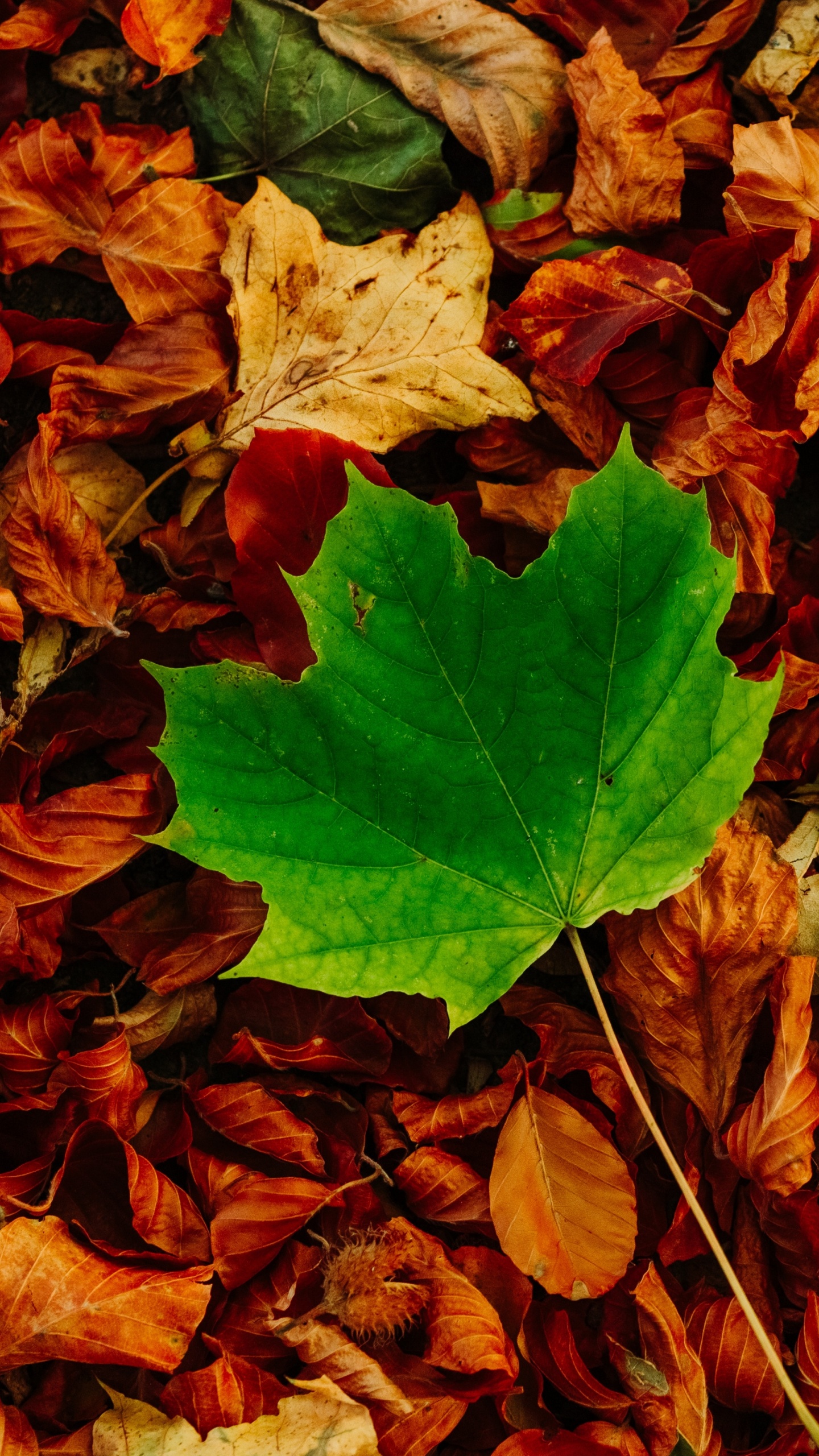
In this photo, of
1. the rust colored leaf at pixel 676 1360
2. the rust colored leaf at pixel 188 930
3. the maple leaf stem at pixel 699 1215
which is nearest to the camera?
the maple leaf stem at pixel 699 1215

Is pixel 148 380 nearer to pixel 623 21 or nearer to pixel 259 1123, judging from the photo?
pixel 623 21

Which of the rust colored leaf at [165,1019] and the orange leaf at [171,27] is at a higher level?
the orange leaf at [171,27]

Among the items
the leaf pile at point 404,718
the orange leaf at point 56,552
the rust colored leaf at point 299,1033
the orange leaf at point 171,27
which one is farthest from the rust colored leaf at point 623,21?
the rust colored leaf at point 299,1033

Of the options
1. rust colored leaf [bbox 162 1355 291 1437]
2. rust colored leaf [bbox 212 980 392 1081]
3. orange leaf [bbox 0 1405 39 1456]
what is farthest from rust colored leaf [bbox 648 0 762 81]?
orange leaf [bbox 0 1405 39 1456]

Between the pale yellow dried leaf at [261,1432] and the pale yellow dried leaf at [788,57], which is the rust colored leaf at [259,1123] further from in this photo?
the pale yellow dried leaf at [788,57]

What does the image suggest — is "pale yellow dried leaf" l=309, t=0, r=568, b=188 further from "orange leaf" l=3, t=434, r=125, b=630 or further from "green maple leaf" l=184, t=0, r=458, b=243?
"orange leaf" l=3, t=434, r=125, b=630

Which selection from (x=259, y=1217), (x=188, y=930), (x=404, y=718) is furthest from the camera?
(x=188, y=930)

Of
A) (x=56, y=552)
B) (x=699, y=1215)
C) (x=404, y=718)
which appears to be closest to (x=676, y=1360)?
(x=699, y=1215)

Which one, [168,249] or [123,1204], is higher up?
[168,249]
